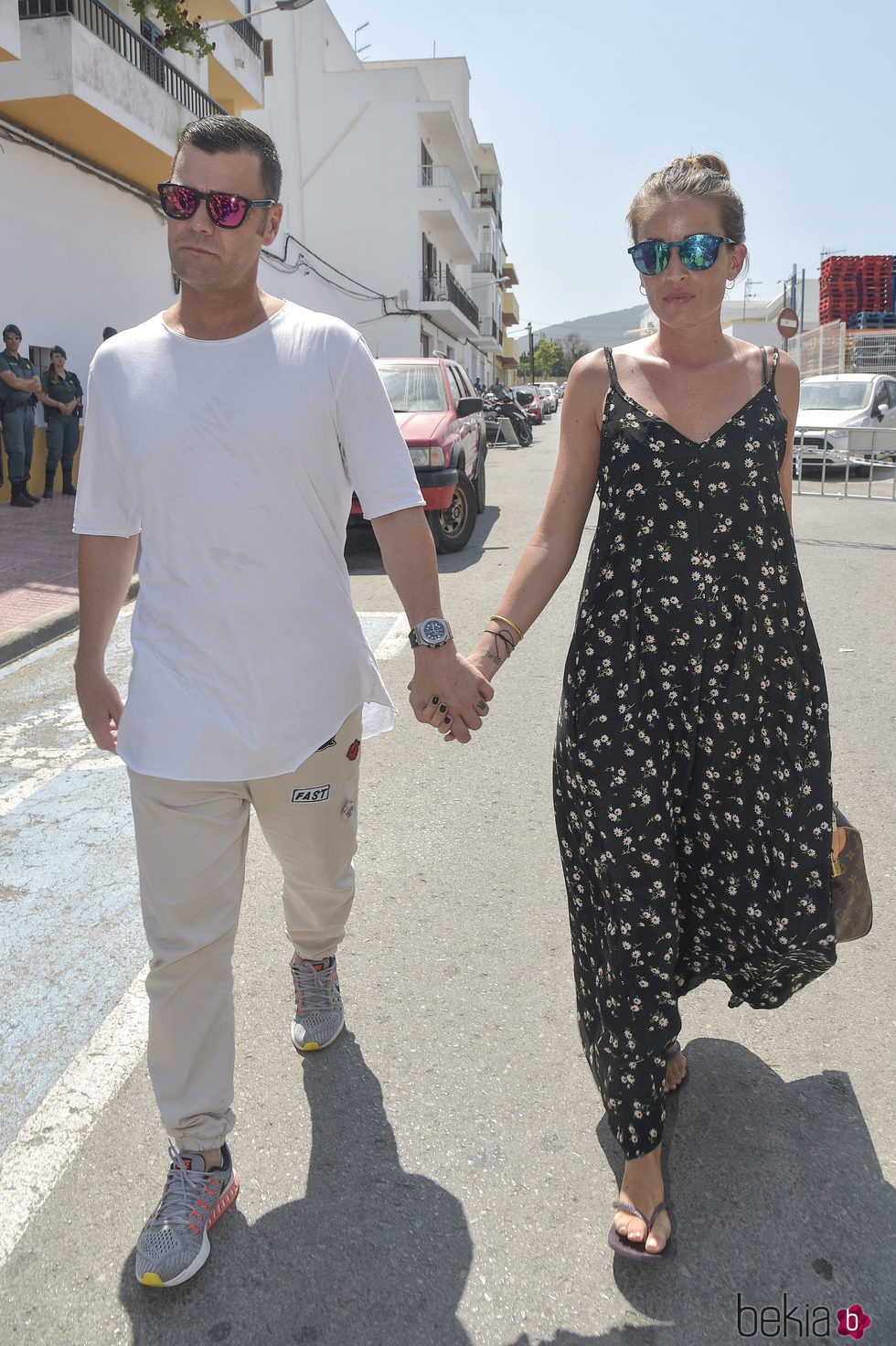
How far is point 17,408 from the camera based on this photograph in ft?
40.7

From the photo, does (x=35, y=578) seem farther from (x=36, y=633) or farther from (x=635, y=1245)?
(x=635, y=1245)

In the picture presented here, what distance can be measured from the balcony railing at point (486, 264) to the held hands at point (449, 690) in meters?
59.8

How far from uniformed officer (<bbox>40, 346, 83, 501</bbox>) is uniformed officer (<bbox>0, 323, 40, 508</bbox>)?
28 cm

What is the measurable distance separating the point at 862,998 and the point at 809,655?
121 cm

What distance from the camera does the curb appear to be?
277 inches

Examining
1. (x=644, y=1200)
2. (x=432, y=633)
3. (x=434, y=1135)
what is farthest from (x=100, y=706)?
(x=644, y=1200)

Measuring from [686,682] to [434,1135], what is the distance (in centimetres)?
116

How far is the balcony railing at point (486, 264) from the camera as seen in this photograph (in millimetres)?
59188

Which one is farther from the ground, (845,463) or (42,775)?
(845,463)

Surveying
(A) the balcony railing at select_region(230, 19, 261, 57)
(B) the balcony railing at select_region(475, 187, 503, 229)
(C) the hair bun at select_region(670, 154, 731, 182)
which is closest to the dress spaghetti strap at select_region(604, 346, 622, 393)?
(C) the hair bun at select_region(670, 154, 731, 182)

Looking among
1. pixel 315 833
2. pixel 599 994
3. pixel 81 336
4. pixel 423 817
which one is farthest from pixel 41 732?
pixel 81 336

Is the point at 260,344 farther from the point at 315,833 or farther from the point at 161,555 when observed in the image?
the point at 315,833

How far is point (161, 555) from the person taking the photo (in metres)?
2.26

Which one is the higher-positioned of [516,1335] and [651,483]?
[651,483]
